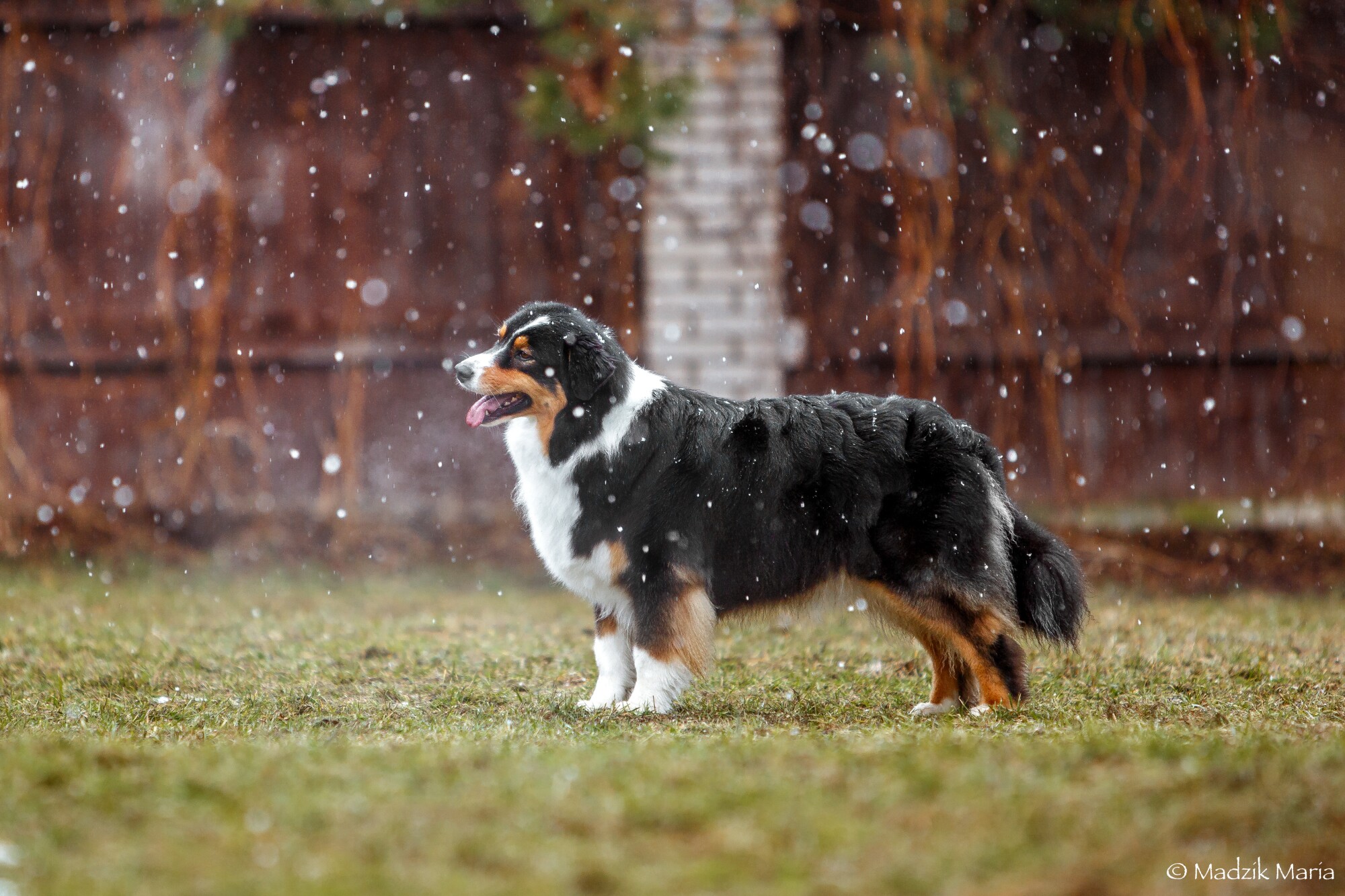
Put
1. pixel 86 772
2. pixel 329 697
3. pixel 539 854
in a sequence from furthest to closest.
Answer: pixel 329 697 < pixel 86 772 < pixel 539 854

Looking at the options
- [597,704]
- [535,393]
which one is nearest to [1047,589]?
[597,704]

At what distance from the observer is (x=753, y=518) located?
399cm

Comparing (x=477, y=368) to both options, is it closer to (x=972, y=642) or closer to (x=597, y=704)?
(x=597, y=704)

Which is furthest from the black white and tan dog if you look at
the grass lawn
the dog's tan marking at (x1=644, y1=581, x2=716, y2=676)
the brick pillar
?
the brick pillar

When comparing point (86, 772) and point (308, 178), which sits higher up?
point (308, 178)

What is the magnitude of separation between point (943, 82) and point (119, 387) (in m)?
5.48

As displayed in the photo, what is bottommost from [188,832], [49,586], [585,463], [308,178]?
[49,586]

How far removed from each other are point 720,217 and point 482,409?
382 cm

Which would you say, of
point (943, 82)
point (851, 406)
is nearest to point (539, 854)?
point (851, 406)

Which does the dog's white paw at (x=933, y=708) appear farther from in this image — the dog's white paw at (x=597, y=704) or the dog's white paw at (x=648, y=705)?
the dog's white paw at (x=597, y=704)

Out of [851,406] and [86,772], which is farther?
[851,406]

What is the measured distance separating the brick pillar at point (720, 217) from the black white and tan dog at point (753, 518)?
3.40m

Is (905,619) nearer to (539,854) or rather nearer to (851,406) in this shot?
(851,406)

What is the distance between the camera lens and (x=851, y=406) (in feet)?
13.5
